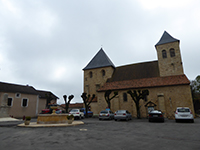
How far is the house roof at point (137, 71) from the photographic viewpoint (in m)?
28.6

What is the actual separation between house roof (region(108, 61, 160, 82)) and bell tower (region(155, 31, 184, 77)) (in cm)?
161

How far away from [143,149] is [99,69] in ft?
97.1

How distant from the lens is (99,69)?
3425cm

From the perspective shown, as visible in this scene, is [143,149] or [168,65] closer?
[143,149]

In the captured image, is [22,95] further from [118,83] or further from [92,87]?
[118,83]

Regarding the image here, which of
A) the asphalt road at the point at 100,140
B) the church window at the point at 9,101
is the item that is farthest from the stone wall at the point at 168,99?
the church window at the point at 9,101

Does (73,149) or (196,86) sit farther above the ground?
(196,86)

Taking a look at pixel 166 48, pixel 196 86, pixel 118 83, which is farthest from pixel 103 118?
pixel 196 86

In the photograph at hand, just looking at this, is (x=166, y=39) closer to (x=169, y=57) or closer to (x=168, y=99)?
(x=169, y=57)

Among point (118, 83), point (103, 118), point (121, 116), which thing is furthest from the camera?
point (118, 83)

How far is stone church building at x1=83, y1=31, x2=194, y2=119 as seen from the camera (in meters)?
23.8

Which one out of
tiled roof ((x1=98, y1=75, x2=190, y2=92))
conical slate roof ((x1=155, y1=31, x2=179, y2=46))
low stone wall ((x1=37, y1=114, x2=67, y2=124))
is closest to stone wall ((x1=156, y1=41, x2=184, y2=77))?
conical slate roof ((x1=155, y1=31, x2=179, y2=46))

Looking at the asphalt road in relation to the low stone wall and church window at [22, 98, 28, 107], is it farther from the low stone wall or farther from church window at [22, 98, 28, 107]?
church window at [22, 98, 28, 107]

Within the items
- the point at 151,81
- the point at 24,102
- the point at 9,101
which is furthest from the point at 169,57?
the point at 9,101
